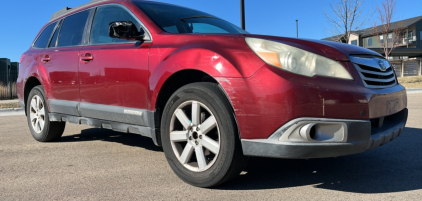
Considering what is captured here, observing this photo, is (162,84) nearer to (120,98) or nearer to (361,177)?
(120,98)

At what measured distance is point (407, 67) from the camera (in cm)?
2805

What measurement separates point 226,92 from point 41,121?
360 centimetres

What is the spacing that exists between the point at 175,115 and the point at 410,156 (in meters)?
2.64

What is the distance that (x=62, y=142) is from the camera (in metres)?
5.34

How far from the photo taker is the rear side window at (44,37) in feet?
17.5

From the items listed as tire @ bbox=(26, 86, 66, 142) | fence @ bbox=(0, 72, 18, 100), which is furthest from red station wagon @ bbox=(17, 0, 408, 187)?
fence @ bbox=(0, 72, 18, 100)

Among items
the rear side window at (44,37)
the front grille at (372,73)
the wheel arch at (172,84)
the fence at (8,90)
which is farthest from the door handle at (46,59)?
the fence at (8,90)

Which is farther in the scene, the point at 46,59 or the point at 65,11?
the point at 65,11

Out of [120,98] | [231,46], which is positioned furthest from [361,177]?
[120,98]

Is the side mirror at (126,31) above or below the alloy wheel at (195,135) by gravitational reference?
above

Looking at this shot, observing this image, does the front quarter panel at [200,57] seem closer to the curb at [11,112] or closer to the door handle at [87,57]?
the door handle at [87,57]

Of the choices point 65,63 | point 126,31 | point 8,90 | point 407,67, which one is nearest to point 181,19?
point 126,31

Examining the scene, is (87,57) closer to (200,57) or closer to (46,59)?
(46,59)

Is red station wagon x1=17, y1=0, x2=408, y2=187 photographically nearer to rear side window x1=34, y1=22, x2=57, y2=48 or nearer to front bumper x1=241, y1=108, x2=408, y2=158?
front bumper x1=241, y1=108, x2=408, y2=158
